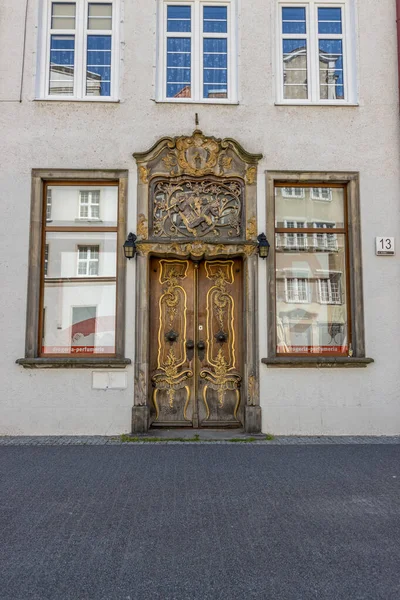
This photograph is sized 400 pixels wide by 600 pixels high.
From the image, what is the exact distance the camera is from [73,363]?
7371 mm

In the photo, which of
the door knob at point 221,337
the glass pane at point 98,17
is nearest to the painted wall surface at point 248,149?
the glass pane at point 98,17

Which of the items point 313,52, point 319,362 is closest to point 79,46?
point 313,52

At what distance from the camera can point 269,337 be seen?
7.56 meters

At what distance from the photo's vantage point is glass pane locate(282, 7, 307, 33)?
8273 millimetres

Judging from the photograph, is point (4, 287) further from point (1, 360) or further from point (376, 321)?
point (376, 321)

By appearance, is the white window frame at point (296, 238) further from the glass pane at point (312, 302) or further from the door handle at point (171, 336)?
the door handle at point (171, 336)

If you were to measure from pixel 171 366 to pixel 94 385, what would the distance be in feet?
3.94

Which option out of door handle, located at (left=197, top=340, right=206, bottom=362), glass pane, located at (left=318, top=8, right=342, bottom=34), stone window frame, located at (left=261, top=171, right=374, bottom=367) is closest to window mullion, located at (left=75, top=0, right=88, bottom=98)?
stone window frame, located at (left=261, top=171, right=374, bottom=367)

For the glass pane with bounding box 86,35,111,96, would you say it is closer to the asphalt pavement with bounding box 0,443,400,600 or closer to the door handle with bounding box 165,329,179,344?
the door handle with bounding box 165,329,179,344

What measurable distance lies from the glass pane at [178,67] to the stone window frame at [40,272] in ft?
5.56

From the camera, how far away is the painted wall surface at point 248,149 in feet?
24.3

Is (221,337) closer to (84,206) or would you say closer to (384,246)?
(384,246)

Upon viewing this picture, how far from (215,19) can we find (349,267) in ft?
15.4

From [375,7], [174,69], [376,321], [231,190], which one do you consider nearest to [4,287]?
[231,190]
